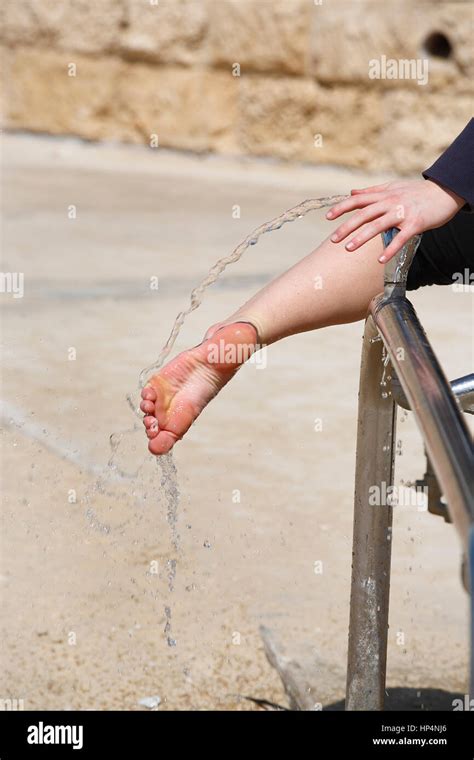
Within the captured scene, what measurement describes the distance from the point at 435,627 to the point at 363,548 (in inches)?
31.2

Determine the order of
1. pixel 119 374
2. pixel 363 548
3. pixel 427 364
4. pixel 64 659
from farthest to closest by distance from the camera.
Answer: pixel 119 374, pixel 64 659, pixel 363 548, pixel 427 364

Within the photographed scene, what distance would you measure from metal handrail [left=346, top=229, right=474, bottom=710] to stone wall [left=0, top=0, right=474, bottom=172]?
4722 millimetres

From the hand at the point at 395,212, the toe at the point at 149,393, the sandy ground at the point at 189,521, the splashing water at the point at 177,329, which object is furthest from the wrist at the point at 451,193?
the sandy ground at the point at 189,521

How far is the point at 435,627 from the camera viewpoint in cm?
226

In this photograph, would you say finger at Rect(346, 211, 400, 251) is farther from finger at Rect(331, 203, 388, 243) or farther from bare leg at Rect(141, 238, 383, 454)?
bare leg at Rect(141, 238, 383, 454)

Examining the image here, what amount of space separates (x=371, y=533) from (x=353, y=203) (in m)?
0.44

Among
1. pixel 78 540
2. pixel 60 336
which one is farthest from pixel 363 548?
pixel 60 336

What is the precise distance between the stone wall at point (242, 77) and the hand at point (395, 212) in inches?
185

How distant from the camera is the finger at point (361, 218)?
4.49ft

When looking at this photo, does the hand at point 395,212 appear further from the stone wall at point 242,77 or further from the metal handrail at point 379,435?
the stone wall at point 242,77

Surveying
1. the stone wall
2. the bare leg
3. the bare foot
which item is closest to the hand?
the bare leg

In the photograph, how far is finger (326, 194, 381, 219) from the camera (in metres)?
1.38

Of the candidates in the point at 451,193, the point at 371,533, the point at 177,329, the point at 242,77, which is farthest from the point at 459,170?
the point at 242,77

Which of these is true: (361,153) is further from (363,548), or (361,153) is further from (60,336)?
(363,548)
